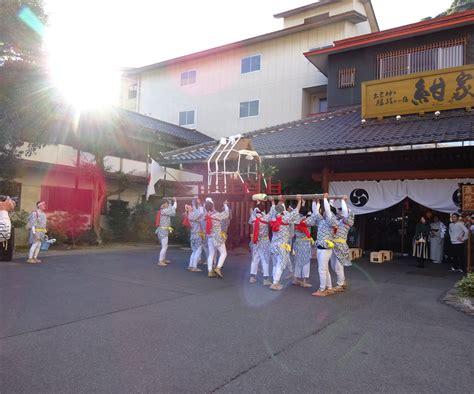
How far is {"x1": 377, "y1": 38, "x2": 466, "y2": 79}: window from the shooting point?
1397 centimetres

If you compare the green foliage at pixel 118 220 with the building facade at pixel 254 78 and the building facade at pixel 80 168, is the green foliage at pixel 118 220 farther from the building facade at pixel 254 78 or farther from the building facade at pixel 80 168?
the building facade at pixel 254 78

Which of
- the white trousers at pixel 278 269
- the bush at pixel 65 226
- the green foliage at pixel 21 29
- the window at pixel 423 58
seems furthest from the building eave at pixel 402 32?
the bush at pixel 65 226

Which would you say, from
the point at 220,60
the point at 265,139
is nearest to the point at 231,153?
the point at 265,139

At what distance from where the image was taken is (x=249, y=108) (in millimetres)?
22844

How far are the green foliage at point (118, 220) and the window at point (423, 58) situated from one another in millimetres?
12174

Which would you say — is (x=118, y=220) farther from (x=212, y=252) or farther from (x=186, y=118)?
(x=212, y=252)

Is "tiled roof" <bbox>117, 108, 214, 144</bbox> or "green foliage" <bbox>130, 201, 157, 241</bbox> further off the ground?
"tiled roof" <bbox>117, 108, 214, 144</bbox>

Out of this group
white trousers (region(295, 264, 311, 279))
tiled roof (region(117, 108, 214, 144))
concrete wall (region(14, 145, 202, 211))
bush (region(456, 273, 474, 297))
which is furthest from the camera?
tiled roof (region(117, 108, 214, 144))

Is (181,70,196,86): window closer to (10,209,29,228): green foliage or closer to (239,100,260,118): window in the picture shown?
(239,100,260,118): window

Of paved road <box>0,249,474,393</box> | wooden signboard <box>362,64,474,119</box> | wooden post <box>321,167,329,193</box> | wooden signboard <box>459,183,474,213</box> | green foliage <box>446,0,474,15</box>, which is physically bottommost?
paved road <box>0,249,474,393</box>

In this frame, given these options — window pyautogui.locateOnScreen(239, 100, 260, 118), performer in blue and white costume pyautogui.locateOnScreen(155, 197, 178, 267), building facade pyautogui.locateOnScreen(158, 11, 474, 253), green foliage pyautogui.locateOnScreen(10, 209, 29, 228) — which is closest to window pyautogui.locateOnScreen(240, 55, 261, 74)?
window pyautogui.locateOnScreen(239, 100, 260, 118)

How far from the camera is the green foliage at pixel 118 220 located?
59.5ft

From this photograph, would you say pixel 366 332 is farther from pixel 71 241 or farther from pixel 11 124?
pixel 71 241

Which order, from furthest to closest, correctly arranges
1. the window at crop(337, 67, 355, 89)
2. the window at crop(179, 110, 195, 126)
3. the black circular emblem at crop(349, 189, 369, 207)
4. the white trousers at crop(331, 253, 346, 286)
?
the window at crop(179, 110, 195, 126), the window at crop(337, 67, 355, 89), the black circular emblem at crop(349, 189, 369, 207), the white trousers at crop(331, 253, 346, 286)
